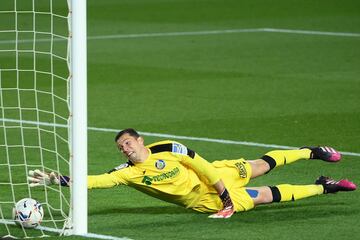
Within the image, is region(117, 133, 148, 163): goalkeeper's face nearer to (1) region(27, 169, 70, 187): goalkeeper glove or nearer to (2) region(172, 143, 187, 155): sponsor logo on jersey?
(2) region(172, 143, 187, 155): sponsor logo on jersey

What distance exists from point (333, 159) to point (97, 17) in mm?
16506

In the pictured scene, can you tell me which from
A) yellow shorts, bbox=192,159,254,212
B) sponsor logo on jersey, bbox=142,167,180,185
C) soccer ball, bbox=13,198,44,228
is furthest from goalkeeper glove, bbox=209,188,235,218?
soccer ball, bbox=13,198,44,228

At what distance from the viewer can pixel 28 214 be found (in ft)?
31.0

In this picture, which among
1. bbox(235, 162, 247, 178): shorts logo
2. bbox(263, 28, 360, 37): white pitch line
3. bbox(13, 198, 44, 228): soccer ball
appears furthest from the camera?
bbox(263, 28, 360, 37): white pitch line

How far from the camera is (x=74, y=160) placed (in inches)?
364

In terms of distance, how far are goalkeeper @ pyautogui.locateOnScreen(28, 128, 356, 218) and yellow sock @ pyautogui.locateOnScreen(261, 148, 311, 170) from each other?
0.54m

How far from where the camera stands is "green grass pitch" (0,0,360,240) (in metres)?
9.84

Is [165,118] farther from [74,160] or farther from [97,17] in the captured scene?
[97,17]

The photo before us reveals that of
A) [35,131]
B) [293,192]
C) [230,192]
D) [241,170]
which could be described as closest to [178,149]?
[230,192]

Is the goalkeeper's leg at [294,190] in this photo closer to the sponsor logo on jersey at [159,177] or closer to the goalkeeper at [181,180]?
the goalkeeper at [181,180]

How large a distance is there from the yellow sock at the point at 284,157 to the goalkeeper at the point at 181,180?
0.54m

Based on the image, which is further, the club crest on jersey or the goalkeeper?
the club crest on jersey

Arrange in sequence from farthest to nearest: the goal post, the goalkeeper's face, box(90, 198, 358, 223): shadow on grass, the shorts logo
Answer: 1. the shorts logo
2. box(90, 198, 358, 223): shadow on grass
3. the goalkeeper's face
4. the goal post

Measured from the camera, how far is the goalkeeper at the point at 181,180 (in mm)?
9703
